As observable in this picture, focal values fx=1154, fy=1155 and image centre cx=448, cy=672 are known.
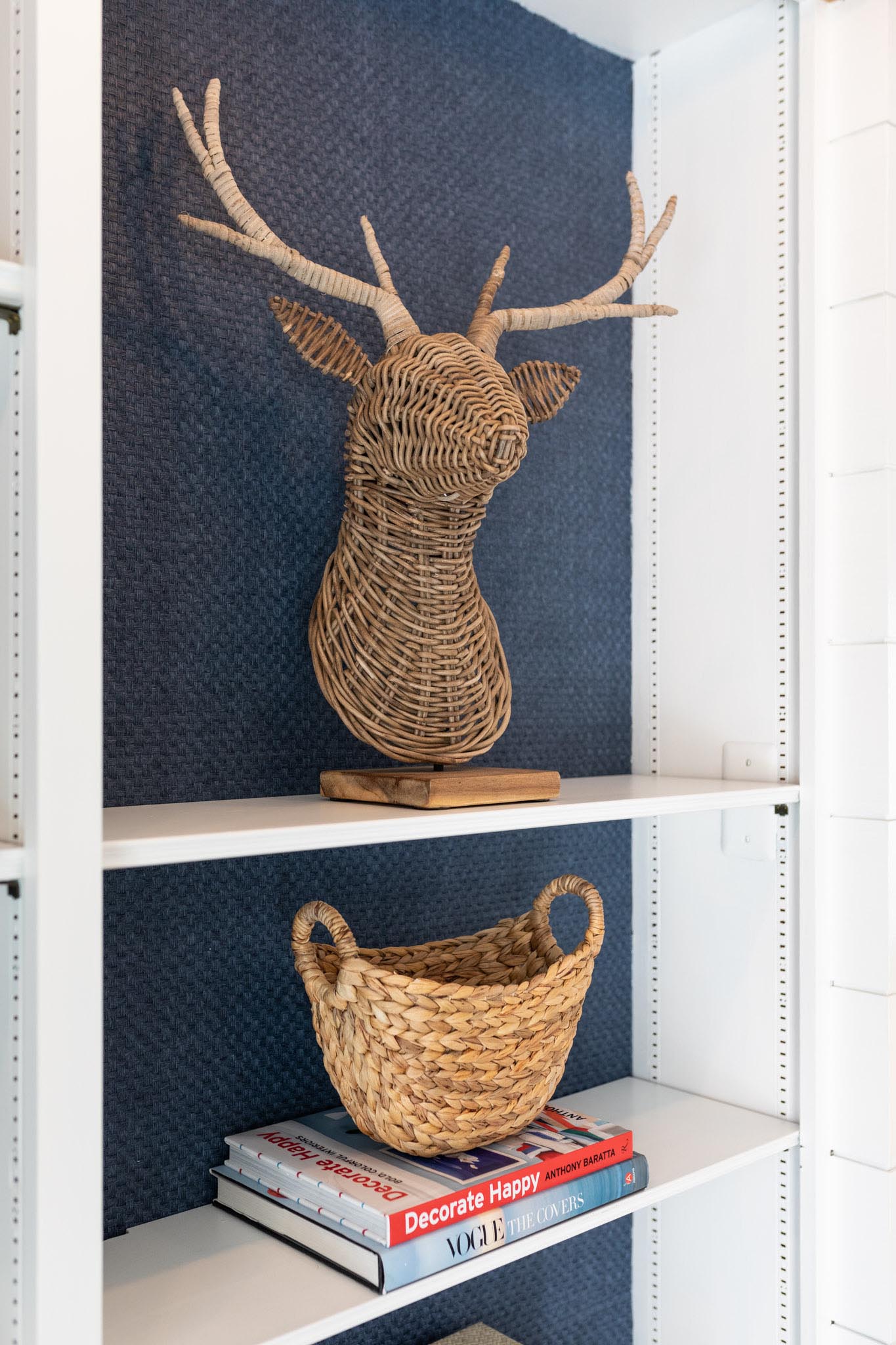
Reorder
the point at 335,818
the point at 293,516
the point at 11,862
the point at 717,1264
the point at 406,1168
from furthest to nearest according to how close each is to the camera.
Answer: the point at 717,1264
the point at 293,516
the point at 406,1168
the point at 335,818
the point at 11,862

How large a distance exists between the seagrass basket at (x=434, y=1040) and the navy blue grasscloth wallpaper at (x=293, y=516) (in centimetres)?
15

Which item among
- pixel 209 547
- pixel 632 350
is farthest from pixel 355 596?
pixel 632 350

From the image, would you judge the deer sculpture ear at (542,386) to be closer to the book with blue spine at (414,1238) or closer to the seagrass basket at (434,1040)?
the seagrass basket at (434,1040)

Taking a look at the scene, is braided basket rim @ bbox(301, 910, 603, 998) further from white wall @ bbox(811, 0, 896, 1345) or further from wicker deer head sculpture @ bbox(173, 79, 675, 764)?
white wall @ bbox(811, 0, 896, 1345)

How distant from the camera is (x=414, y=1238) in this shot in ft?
3.01

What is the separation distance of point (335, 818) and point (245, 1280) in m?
Answer: 0.39

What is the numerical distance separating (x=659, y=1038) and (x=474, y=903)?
0.34 metres

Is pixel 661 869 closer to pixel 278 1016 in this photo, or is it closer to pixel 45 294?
pixel 278 1016

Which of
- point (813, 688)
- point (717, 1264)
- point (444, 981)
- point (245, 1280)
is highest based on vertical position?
point (813, 688)

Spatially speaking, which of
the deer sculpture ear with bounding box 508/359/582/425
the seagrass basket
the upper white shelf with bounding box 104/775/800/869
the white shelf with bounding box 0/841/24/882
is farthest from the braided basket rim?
the deer sculpture ear with bounding box 508/359/582/425

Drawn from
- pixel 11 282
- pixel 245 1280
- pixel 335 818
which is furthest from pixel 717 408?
pixel 245 1280

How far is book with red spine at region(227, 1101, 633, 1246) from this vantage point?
93 centimetres

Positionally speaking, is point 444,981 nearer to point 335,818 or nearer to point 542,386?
point 335,818

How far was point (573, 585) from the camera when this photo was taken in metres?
A: 1.46
